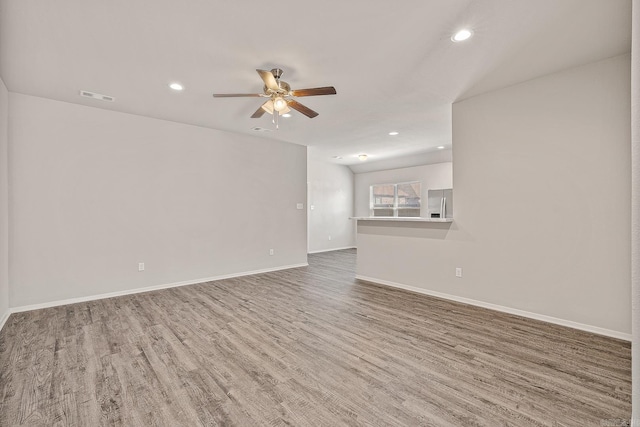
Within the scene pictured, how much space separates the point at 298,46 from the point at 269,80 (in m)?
0.42

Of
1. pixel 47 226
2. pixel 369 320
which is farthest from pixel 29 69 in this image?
pixel 369 320

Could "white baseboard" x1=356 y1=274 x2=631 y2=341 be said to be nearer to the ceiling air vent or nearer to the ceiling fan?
the ceiling fan

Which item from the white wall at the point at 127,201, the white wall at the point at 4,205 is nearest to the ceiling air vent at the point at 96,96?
the white wall at the point at 127,201

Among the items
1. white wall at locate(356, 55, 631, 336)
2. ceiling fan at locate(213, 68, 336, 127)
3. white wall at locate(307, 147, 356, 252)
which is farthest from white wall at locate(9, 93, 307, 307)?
white wall at locate(356, 55, 631, 336)

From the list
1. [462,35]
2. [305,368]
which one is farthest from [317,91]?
[305,368]

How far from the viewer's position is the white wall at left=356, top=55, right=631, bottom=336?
2793 mm

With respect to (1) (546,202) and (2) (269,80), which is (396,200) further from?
(2) (269,80)

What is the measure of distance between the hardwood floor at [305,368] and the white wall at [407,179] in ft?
15.2

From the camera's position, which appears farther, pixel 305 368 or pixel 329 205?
pixel 329 205

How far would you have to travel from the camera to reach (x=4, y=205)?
3.31 meters

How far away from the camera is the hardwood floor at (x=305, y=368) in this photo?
173 cm

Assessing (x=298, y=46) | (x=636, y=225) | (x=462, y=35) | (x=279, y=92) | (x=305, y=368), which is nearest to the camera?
(x=636, y=225)

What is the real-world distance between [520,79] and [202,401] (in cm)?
438

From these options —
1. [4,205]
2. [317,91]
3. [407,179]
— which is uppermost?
[317,91]
